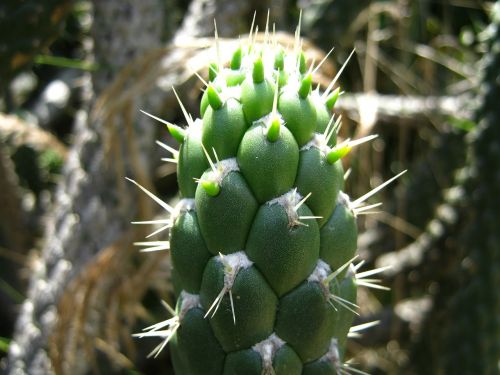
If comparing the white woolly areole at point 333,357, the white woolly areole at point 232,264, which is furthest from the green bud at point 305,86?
the white woolly areole at point 333,357

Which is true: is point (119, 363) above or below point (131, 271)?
below

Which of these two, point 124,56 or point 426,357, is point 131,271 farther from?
point 426,357

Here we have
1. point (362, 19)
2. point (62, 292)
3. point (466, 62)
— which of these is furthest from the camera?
point (466, 62)

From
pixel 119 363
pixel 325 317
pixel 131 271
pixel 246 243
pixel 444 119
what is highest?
pixel 246 243

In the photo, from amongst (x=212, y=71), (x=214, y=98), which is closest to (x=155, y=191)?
(x=212, y=71)

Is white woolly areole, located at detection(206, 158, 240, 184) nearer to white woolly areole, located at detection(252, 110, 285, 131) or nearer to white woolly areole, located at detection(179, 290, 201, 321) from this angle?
white woolly areole, located at detection(252, 110, 285, 131)

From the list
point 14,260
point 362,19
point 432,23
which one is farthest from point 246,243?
point 432,23

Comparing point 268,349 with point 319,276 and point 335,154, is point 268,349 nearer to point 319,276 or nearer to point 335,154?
point 319,276

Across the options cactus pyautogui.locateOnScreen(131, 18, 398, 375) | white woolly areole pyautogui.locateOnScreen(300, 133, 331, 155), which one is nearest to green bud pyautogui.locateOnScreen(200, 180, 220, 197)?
cactus pyautogui.locateOnScreen(131, 18, 398, 375)
